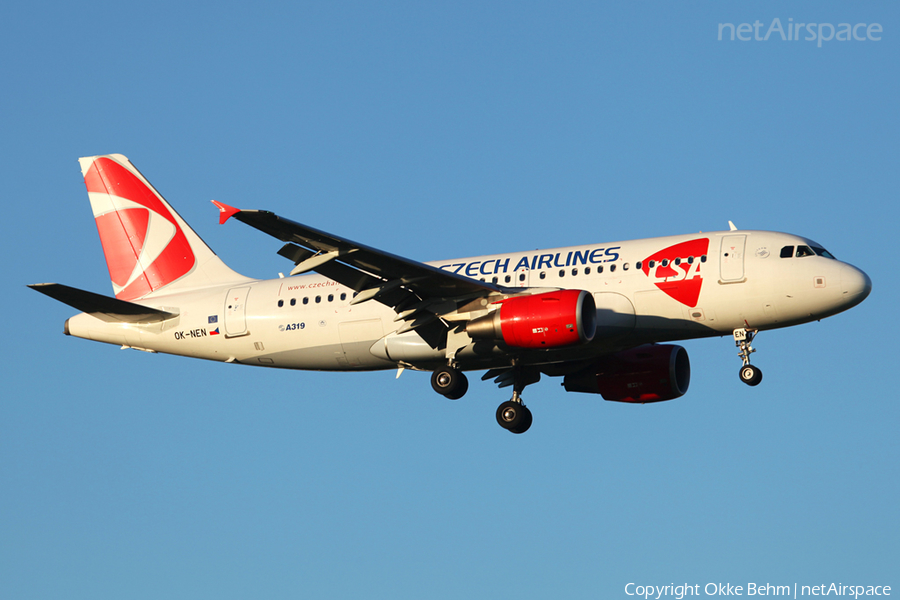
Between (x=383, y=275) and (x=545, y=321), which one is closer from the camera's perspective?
(x=545, y=321)

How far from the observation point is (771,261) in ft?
99.5

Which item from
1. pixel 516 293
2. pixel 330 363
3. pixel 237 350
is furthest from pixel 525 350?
pixel 237 350

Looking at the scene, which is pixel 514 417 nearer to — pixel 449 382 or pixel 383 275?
pixel 449 382

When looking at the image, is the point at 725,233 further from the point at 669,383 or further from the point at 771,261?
the point at 669,383

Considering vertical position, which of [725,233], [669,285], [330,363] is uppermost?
[725,233]

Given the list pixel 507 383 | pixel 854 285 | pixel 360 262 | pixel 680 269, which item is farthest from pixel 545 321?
pixel 854 285

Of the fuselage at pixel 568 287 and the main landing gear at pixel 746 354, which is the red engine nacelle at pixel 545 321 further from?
the main landing gear at pixel 746 354

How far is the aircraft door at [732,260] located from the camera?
99.5ft

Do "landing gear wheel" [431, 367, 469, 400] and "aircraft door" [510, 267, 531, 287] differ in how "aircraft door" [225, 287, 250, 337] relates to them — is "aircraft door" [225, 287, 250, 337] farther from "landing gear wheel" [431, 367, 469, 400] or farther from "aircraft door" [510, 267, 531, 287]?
"aircraft door" [510, 267, 531, 287]

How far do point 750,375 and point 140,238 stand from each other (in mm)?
22087

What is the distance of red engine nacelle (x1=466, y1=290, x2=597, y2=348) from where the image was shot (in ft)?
96.2

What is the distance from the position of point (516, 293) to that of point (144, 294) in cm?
1490

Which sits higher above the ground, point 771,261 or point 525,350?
point 771,261

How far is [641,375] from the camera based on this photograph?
3556cm
